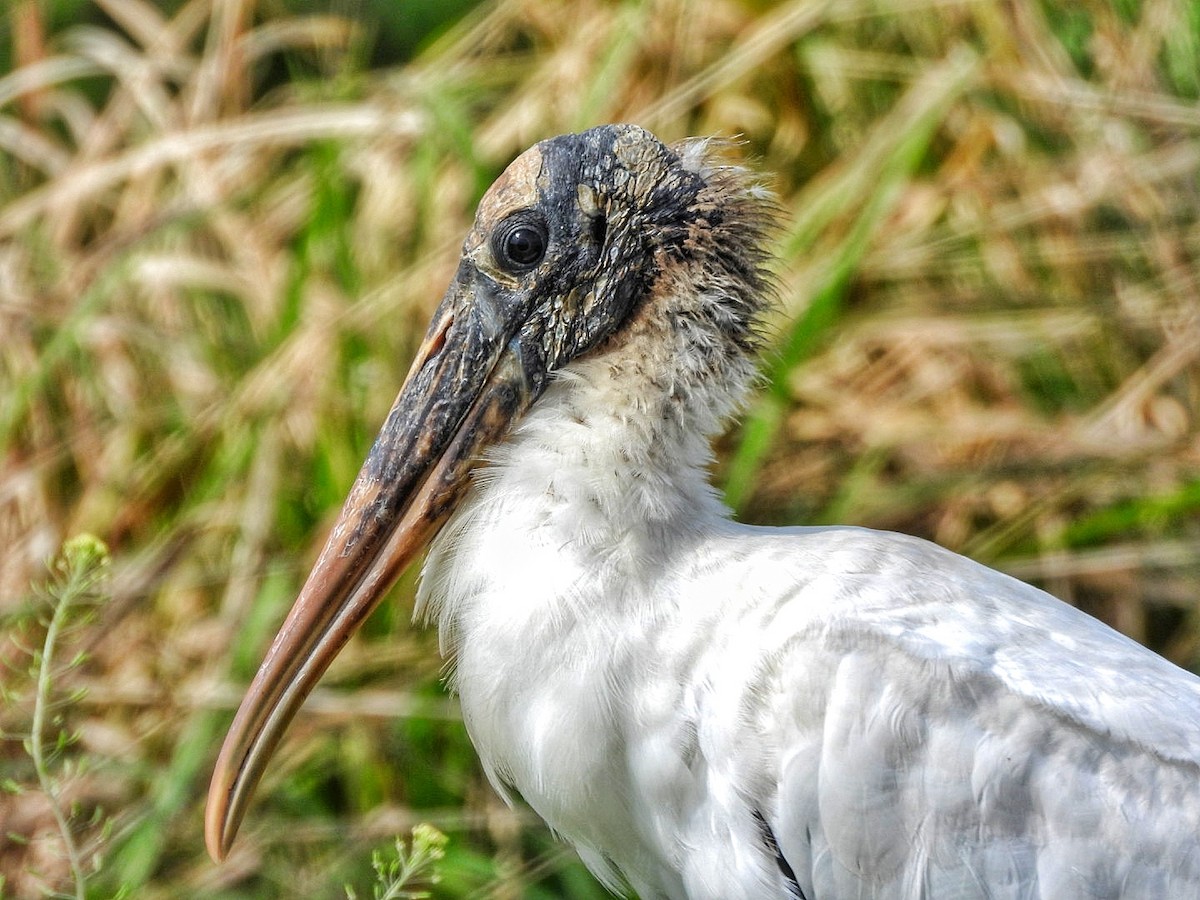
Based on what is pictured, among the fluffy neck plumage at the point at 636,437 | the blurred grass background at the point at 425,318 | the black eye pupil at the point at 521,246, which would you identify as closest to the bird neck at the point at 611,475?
the fluffy neck plumage at the point at 636,437

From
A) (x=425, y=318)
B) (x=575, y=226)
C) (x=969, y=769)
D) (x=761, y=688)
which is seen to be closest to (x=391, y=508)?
(x=575, y=226)

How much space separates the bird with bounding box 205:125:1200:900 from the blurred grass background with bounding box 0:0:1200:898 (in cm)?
107

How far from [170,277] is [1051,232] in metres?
2.41

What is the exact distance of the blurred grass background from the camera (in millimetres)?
3406

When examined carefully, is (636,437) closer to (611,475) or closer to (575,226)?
(611,475)

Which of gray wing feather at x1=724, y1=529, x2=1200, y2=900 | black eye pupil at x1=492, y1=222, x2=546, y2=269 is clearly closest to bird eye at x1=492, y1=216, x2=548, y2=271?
black eye pupil at x1=492, y1=222, x2=546, y2=269

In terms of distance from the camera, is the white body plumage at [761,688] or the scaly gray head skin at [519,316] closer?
the white body plumage at [761,688]

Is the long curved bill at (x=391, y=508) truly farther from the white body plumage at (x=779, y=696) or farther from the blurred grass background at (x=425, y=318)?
the blurred grass background at (x=425, y=318)

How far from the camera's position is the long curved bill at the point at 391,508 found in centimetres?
219

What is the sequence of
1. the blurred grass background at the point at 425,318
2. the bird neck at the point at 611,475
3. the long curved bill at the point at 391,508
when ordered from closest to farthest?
the bird neck at the point at 611,475, the long curved bill at the point at 391,508, the blurred grass background at the point at 425,318

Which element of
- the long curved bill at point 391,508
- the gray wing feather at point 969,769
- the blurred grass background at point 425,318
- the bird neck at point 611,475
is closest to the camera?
the gray wing feather at point 969,769

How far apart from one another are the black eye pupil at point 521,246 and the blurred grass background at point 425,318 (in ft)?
3.85

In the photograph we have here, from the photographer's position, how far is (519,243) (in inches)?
89.9

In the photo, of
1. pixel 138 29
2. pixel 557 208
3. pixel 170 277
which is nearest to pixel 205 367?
pixel 170 277
